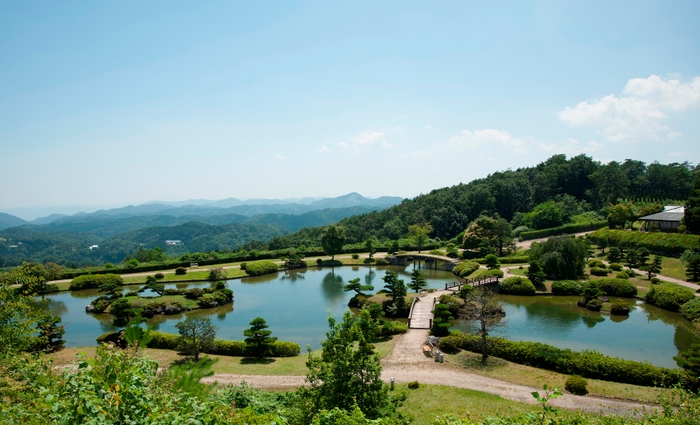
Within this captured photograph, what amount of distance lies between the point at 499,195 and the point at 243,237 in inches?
4769

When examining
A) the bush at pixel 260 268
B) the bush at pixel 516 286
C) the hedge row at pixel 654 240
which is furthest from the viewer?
the bush at pixel 260 268

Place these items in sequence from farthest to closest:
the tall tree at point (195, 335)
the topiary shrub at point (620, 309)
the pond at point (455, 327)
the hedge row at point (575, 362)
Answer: the topiary shrub at point (620, 309) → the pond at point (455, 327) → the tall tree at point (195, 335) → the hedge row at point (575, 362)

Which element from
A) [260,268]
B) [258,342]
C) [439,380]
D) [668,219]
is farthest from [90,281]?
[668,219]

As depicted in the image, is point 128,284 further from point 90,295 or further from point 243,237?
point 243,237

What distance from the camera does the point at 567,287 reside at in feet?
96.8

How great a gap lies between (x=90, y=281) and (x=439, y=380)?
35.3m

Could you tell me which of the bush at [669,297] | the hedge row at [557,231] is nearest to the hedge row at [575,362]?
the bush at [669,297]

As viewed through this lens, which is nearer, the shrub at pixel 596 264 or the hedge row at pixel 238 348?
the hedge row at pixel 238 348

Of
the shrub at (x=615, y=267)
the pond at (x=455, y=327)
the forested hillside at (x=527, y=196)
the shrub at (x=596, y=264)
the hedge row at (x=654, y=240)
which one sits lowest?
the pond at (x=455, y=327)

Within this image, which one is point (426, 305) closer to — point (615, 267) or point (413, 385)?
point (413, 385)

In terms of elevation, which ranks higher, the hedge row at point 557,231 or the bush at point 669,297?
the hedge row at point 557,231

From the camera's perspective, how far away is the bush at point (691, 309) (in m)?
22.8

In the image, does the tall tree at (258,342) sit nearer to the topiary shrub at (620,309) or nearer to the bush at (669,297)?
the topiary shrub at (620,309)

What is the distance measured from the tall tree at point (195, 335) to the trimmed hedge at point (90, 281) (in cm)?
2150
